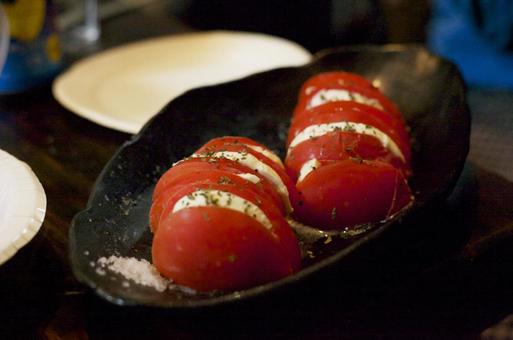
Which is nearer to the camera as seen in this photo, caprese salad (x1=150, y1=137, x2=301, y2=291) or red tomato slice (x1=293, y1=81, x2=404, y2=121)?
caprese salad (x1=150, y1=137, x2=301, y2=291)

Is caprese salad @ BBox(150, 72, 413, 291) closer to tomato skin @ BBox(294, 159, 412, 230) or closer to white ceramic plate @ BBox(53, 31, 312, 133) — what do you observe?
tomato skin @ BBox(294, 159, 412, 230)

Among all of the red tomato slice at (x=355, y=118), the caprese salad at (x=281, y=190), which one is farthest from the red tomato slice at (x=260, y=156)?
the red tomato slice at (x=355, y=118)

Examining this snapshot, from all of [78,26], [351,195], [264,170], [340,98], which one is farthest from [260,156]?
[78,26]

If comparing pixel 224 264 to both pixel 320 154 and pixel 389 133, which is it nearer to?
pixel 320 154

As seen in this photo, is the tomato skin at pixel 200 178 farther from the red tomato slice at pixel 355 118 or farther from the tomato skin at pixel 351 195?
the red tomato slice at pixel 355 118

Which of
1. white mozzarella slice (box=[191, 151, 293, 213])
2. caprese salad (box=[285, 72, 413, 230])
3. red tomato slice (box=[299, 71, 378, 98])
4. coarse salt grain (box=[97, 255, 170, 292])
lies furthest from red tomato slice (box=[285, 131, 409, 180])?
coarse salt grain (box=[97, 255, 170, 292])

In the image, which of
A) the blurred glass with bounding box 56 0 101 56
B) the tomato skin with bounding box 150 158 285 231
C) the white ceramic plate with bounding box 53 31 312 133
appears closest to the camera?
the tomato skin with bounding box 150 158 285 231
